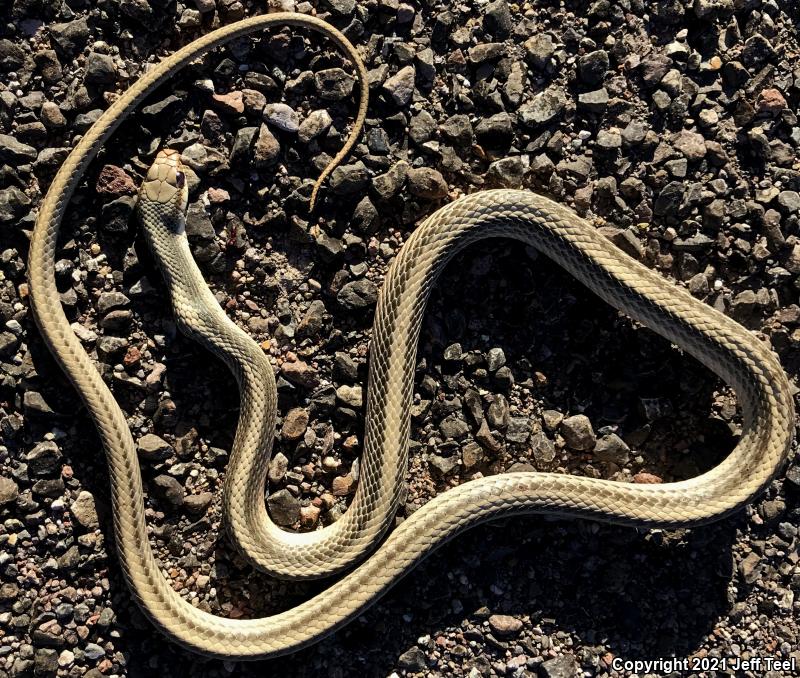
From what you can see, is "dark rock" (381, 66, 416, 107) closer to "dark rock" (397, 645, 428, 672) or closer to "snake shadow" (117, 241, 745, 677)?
"snake shadow" (117, 241, 745, 677)

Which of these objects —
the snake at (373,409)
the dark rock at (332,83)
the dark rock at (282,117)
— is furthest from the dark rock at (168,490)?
the dark rock at (332,83)

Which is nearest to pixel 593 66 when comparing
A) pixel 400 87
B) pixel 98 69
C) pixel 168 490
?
pixel 400 87

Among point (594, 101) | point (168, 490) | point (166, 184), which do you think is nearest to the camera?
point (166, 184)

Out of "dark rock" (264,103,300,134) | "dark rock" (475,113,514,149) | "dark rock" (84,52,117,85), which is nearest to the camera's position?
"dark rock" (84,52,117,85)

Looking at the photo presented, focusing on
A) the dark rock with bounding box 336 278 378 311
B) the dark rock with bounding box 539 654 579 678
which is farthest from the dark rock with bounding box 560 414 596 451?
the dark rock with bounding box 336 278 378 311

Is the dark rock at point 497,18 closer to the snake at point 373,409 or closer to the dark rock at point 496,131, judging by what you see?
the dark rock at point 496,131

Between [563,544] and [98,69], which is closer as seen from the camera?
[98,69]

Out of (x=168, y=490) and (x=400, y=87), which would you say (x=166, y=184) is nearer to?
(x=400, y=87)
